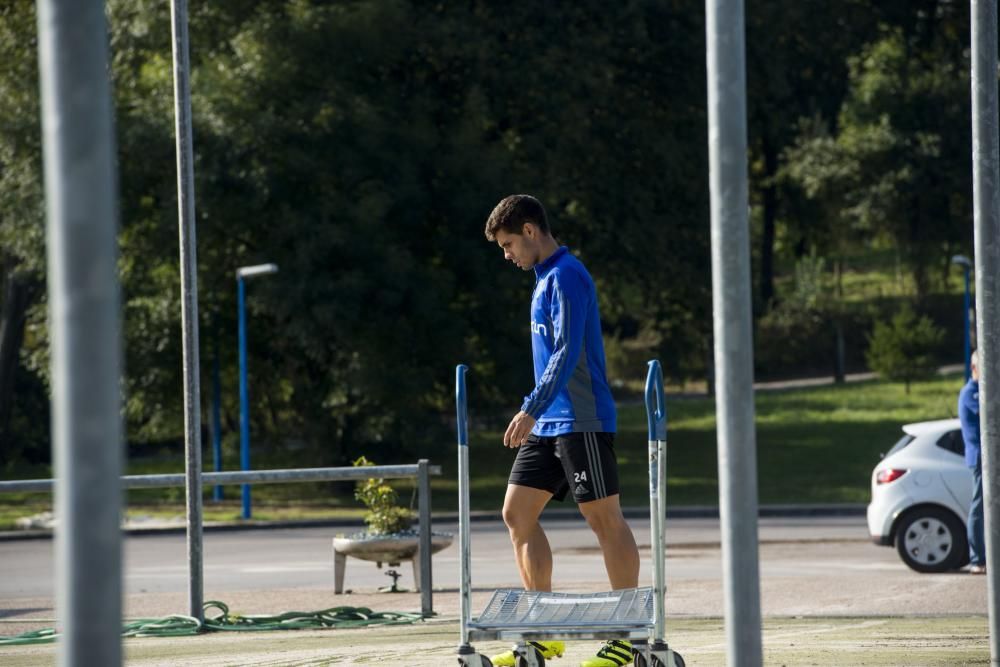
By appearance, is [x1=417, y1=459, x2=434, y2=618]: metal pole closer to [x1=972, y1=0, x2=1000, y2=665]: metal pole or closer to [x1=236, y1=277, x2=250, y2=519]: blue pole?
[x1=972, y1=0, x2=1000, y2=665]: metal pole

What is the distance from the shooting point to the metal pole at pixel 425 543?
10.6 metres

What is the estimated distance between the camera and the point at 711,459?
111 feet

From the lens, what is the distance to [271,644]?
886cm

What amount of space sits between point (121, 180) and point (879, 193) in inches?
1258

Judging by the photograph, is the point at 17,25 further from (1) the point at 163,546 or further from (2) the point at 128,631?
(2) the point at 128,631

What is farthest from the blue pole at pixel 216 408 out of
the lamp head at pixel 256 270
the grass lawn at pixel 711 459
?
the lamp head at pixel 256 270

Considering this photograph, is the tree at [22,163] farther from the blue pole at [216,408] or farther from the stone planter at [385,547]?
the stone planter at [385,547]

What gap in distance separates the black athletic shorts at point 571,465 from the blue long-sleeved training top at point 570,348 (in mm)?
48

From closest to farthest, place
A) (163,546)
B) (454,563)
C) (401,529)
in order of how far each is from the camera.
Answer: (401,529)
(454,563)
(163,546)

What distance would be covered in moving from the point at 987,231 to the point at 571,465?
76.5 inches

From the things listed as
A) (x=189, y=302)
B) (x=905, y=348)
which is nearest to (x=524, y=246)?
(x=189, y=302)

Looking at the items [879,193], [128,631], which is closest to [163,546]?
[128,631]

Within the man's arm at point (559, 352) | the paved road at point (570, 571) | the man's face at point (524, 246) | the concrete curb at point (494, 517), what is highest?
the man's face at point (524, 246)

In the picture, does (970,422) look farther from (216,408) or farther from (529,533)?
(216,408)
